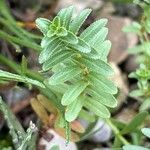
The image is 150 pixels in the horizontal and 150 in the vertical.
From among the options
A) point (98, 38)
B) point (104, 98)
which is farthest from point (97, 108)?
point (98, 38)

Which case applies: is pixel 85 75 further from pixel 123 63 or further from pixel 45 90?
pixel 123 63

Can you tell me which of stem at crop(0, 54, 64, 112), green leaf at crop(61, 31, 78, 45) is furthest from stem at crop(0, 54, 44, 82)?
green leaf at crop(61, 31, 78, 45)

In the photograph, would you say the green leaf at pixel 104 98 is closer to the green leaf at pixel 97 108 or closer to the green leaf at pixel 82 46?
the green leaf at pixel 97 108

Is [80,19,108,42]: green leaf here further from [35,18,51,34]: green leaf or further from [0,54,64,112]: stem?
[0,54,64,112]: stem

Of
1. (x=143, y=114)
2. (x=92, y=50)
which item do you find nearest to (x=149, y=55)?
(x=143, y=114)

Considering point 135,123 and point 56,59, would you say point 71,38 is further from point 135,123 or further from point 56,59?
point 135,123

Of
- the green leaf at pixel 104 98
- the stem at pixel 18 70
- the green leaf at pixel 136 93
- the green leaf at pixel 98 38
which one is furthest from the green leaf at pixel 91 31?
the green leaf at pixel 136 93
